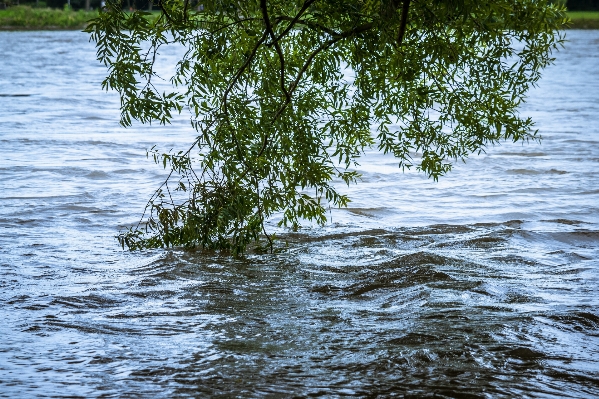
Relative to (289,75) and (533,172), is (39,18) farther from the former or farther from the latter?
(289,75)

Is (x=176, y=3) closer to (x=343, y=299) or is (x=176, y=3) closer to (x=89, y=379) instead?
(x=343, y=299)

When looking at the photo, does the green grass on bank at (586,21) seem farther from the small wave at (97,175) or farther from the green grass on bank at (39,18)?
the small wave at (97,175)

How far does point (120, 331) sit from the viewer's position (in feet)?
22.7

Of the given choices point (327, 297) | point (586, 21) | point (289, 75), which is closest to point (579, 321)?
point (327, 297)

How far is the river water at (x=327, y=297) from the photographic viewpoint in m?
5.96

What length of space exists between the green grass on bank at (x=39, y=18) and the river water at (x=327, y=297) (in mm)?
61431

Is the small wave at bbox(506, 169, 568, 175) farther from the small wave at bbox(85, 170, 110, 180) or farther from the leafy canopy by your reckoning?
the small wave at bbox(85, 170, 110, 180)

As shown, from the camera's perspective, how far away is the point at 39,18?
73938mm

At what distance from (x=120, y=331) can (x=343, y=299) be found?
7.21ft

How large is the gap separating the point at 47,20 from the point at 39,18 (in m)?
0.76

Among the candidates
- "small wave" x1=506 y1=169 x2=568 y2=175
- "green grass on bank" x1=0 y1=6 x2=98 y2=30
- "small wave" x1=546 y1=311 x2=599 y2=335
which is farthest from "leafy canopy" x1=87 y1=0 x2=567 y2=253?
"green grass on bank" x1=0 y1=6 x2=98 y2=30

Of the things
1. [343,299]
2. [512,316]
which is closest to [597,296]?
[512,316]

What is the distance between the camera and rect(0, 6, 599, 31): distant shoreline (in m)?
72.4

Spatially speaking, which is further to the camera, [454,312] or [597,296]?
[597,296]
